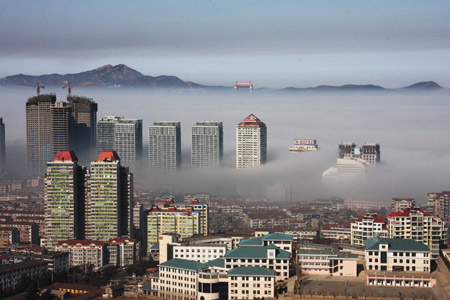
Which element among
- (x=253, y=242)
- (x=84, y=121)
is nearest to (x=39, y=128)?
(x=84, y=121)

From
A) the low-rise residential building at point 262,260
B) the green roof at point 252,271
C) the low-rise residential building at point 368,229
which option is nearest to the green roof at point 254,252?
the low-rise residential building at point 262,260

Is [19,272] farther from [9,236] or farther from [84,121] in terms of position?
[84,121]

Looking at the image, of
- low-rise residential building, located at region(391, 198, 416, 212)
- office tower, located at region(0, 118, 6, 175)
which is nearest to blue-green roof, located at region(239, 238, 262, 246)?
low-rise residential building, located at region(391, 198, 416, 212)

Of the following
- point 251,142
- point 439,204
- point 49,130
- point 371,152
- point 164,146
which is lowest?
point 439,204

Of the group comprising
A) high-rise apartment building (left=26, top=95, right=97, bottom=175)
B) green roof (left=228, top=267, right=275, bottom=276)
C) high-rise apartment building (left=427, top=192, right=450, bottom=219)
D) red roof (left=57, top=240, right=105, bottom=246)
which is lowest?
red roof (left=57, top=240, right=105, bottom=246)

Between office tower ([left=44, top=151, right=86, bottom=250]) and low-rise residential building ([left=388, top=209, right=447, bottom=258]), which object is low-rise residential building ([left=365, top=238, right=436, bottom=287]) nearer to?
low-rise residential building ([left=388, top=209, right=447, bottom=258])

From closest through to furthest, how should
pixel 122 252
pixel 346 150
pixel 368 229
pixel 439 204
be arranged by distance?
pixel 368 229
pixel 122 252
pixel 439 204
pixel 346 150
